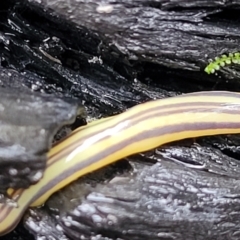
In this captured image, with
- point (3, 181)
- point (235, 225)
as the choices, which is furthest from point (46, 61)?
point (235, 225)

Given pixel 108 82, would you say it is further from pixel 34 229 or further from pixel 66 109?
pixel 34 229

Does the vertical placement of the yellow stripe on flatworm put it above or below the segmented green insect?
below

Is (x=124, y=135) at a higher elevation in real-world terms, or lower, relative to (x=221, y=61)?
lower

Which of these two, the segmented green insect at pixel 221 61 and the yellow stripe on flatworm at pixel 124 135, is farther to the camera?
the segmented green insect at pixel 221 61

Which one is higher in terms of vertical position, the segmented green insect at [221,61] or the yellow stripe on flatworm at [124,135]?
the segmented green insect at [221,61]

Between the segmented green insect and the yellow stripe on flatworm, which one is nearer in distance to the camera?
the yellow stripe on flatworm
